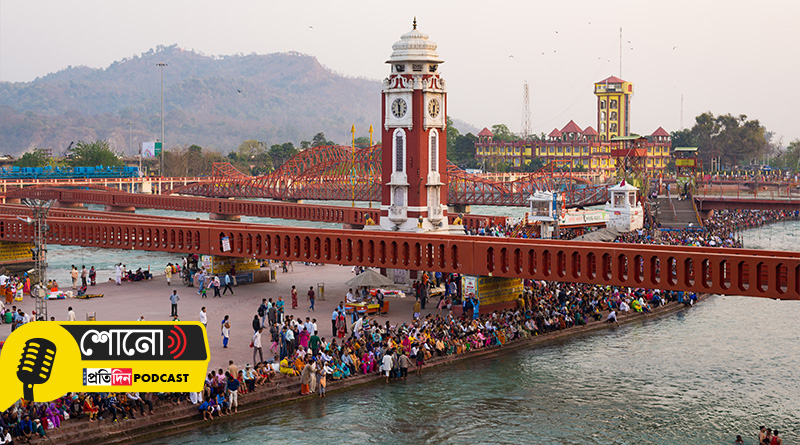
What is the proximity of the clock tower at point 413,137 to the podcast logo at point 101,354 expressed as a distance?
3555 cm

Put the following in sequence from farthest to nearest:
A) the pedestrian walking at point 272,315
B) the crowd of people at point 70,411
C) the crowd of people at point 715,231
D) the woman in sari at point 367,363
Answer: the crowd of people at point 715,231 → the pedestrian walking at point 272,315 → the woman in sari at point 367,363 → the crowd of people at point 70,411

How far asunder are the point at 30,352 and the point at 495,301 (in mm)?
27864

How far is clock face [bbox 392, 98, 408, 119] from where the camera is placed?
56.6 meters

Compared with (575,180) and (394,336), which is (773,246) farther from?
(575,180)

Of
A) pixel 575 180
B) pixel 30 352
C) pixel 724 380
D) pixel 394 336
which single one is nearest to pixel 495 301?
pixel 394 336

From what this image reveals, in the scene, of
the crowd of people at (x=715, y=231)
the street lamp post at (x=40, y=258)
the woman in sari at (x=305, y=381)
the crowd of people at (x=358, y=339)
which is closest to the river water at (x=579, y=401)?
the woman in sari at (x=305, y=381)

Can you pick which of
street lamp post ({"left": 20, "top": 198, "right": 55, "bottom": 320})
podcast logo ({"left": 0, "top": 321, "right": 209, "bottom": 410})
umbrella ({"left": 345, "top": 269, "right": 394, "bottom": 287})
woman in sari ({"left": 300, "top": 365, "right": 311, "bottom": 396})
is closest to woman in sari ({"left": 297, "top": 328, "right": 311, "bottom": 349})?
woman in sari ({"left": 300, "top": 365, "right": 311, "bottom": 396})

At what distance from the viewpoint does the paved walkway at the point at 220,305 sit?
1570 inches

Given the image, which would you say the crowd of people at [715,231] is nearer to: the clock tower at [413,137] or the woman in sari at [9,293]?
the clock tower at [413,137]

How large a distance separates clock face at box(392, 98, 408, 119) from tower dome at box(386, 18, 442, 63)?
7.66ft

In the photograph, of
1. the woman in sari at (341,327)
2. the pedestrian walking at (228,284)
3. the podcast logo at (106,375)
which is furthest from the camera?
the pedestrian walking at (228,284)

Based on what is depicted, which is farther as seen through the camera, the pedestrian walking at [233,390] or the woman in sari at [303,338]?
the woman in sari at [303,338]

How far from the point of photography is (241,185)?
154750mm

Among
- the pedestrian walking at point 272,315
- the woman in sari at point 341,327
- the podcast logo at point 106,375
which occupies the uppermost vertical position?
the podcast logo at point 106,375
